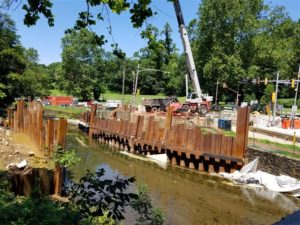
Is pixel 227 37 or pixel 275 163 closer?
pixel 275 163

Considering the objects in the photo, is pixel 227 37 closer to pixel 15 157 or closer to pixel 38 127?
pixel 38 127

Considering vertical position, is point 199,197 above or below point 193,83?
below

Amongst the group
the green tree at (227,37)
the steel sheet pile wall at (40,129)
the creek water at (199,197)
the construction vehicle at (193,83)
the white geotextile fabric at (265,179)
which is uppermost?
the green tree at (227,37)

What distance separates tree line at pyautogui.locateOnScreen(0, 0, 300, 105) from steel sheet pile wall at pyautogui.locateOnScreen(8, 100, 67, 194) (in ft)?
10.9

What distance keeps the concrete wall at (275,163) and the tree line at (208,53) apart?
25.2ft

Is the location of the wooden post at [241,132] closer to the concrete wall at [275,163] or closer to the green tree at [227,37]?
the concrete wall at [275,163]

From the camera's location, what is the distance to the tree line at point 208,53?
36.2m

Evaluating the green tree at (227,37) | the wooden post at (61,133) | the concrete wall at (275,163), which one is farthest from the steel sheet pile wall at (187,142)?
the green tree at (227,37)

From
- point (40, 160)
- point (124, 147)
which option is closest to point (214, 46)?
point (124, 147)

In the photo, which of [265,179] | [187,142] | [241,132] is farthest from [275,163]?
[187,142]

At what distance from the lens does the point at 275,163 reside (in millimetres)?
19688

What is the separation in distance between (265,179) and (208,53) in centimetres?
3782

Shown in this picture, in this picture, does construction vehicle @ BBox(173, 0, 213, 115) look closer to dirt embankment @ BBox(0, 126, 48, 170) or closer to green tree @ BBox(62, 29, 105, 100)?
dirt embankment @ BBox(0, 126, 48, 170)

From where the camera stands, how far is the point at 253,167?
2020 centimetres
